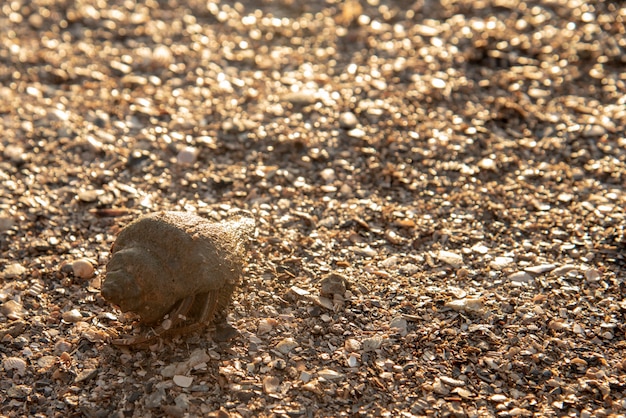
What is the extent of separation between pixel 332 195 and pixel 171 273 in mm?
1373

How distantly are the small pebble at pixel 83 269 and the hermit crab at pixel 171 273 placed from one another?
0.54 m

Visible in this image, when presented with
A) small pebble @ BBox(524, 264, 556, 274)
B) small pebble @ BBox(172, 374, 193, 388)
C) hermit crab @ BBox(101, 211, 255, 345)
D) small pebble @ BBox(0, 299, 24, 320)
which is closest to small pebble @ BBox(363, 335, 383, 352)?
hermit crab @ BBox(101, 211, 255, 345)

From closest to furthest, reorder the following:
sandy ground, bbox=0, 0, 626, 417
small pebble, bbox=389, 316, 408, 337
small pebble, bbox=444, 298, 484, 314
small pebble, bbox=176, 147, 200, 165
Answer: sandy ground, bbox=0, 0, 626, 417, small pebble, bbox=389, 316, 408, 337, small pebble, bbox=444, 298, 484, 314, small pebble, bbox=176, 147, 200, 165

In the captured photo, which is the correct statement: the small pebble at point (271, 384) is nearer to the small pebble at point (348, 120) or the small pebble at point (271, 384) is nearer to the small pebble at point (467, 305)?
the small pebble at point (467, 305)

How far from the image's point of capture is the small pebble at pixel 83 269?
3555 millimetres

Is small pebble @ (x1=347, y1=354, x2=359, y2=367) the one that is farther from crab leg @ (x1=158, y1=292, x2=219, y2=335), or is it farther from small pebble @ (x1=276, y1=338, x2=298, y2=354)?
crab leg @ (x1=158, y1=292, x2=219, y2=335)

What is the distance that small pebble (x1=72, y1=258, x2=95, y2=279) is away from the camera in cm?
355

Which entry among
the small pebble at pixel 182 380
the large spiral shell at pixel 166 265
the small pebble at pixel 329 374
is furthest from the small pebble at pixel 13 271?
the small pebble at pixel 329 374

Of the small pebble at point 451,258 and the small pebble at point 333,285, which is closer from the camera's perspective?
the small pebble at point 333,285

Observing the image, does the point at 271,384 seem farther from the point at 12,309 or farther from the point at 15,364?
the point at 12,309

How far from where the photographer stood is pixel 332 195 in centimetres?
415

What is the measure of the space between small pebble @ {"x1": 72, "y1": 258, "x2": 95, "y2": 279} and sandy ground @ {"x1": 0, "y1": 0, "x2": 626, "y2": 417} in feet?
0.04

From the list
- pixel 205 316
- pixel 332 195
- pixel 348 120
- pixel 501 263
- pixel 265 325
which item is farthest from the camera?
pixel 348 120

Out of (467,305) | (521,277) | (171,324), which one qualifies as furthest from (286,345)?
(521,277)
